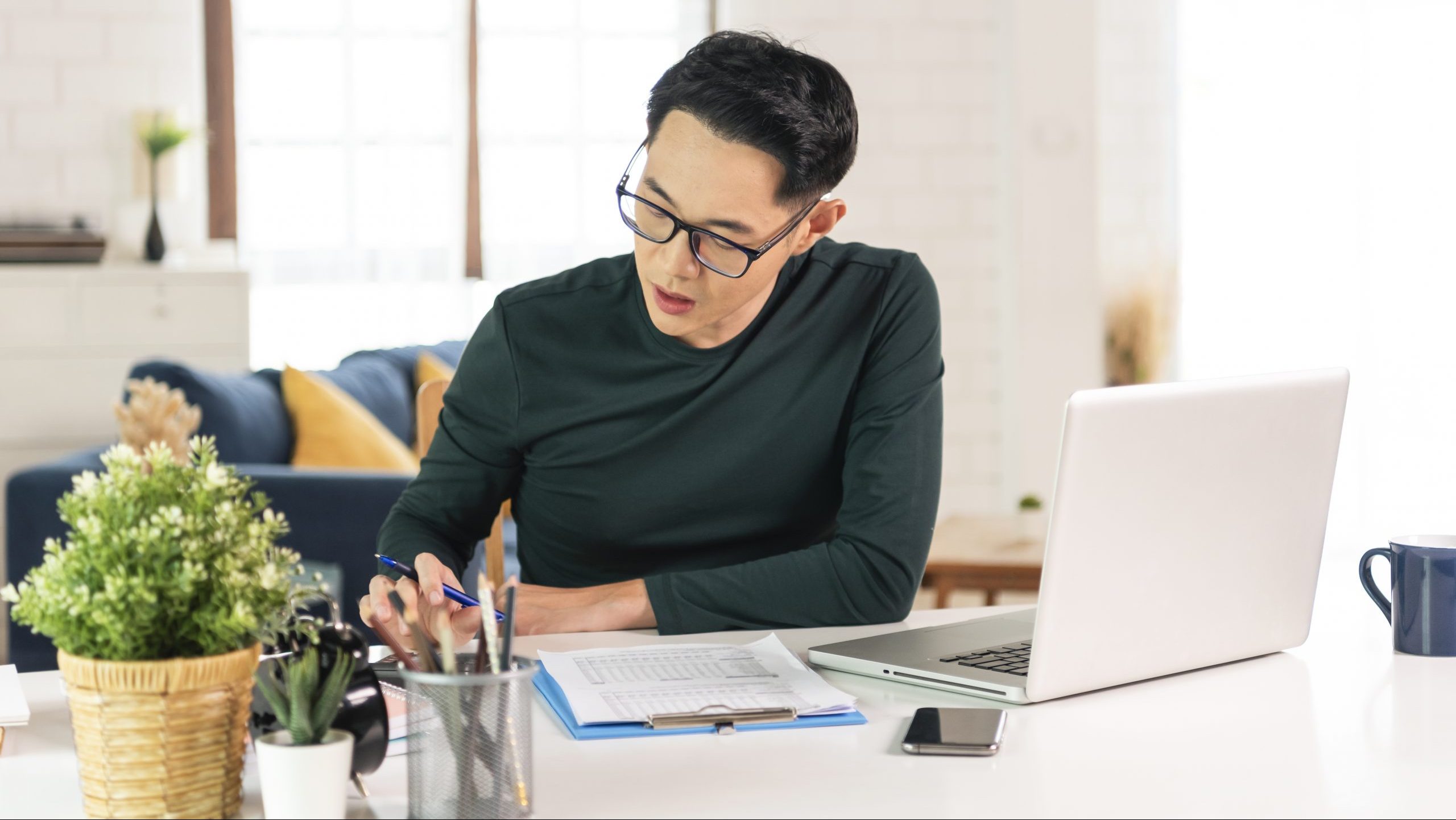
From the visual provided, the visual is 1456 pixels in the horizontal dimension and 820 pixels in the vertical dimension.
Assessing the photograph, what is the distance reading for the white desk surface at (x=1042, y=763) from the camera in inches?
34.9

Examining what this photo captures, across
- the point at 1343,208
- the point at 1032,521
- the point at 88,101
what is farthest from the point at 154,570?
the point at 1343,208

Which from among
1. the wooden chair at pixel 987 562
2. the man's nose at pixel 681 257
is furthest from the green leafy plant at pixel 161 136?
the man's nose at pixel 681 257

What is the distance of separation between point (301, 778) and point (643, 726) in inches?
11.5

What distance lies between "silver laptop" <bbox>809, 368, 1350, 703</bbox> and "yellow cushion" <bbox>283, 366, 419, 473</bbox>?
207 centimetres

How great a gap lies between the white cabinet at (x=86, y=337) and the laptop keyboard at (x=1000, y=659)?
310 centimetres

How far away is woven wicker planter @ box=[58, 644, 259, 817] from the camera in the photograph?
81cm

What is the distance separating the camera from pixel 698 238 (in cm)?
146

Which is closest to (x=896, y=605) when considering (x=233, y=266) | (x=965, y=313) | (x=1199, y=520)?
(x=1199, y=520)

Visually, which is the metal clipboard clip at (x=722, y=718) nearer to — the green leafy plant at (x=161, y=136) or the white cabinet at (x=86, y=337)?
the white cabinet at (x=86, y=337)

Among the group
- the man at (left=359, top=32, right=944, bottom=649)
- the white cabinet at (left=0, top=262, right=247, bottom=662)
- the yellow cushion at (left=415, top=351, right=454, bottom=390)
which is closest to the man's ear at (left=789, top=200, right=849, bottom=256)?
the man at (left=359, top=32, right=944, bottom=649)

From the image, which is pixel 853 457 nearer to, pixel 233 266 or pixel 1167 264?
pixel 233 266

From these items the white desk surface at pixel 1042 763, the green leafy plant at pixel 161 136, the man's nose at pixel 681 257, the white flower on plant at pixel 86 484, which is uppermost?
the green leafy plant at pixel 161 136

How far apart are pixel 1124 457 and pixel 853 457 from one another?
0.57 m

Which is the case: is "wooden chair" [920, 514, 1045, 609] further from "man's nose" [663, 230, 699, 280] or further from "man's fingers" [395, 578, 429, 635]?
"man's fingers" [395, 578, 429, 635]
